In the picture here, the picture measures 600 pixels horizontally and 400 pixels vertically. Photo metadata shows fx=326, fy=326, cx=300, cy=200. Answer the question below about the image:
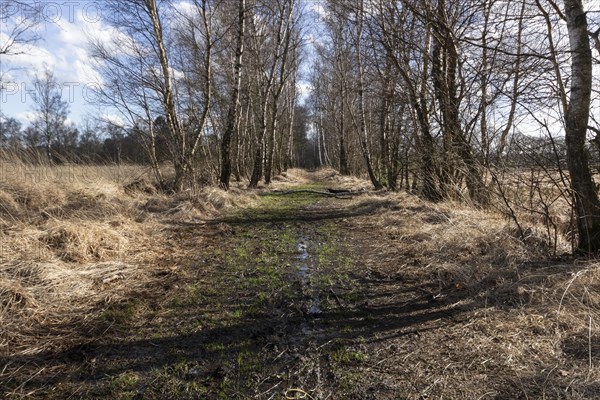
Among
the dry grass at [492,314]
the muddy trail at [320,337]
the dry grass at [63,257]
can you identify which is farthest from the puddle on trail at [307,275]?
the dry grass at [63,257]

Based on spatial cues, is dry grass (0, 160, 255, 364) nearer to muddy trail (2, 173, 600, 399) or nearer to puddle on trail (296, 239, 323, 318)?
muddy trail (2, 173, 600, 399)

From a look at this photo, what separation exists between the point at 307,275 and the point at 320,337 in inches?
54.3

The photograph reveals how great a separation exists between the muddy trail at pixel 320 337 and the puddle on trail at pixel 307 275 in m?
0.02

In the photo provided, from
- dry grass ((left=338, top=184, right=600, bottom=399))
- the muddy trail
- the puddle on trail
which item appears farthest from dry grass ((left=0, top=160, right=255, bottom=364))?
dry grass ((left=338, top=184, right=600, bottom=399))

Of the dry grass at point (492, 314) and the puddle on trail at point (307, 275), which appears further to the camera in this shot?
the puddle on trail at point (307, 275)

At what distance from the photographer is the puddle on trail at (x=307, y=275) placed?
301 centimetres

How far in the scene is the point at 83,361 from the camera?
7.15 feet

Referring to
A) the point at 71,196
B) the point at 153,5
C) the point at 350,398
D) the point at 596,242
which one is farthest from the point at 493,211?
the point at 153,5

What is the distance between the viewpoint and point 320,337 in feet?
8.30

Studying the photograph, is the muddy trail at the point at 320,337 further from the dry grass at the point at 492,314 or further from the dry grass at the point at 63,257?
the dry grass at the point at 63,257

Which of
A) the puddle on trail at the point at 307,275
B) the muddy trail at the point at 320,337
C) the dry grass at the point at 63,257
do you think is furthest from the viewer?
the puddle on trail at the point at 307,275

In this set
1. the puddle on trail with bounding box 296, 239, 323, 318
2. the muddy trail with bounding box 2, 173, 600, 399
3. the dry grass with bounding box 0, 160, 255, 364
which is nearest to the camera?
the muddy trail with bounding box 2, 173, 600, 399

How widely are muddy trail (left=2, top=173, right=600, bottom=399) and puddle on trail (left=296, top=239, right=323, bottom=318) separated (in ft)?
0.07

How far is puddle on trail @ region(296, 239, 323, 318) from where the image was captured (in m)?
3.01
